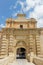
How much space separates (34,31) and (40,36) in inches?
42.1

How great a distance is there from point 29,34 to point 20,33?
124cm

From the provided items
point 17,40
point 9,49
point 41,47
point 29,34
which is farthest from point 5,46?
point 41,47

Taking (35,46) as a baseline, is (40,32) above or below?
above

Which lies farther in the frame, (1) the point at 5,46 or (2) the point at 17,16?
(2) the point at 17,16

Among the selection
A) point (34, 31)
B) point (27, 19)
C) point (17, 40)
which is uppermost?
point (27, 19)

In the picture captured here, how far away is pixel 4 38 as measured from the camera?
59.5ft

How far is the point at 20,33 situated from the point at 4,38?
7.49 feet

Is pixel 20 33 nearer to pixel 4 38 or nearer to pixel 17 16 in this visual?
pixel 4 38

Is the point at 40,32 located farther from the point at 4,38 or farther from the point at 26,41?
the point at 4,38

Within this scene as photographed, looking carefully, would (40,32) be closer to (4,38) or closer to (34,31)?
(34,31)

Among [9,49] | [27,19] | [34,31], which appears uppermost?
[27,19]

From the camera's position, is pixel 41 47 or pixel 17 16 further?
pixel 17 16

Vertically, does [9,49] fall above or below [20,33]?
below

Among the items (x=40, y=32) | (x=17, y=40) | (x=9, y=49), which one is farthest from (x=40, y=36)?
(x=9, y=49)
